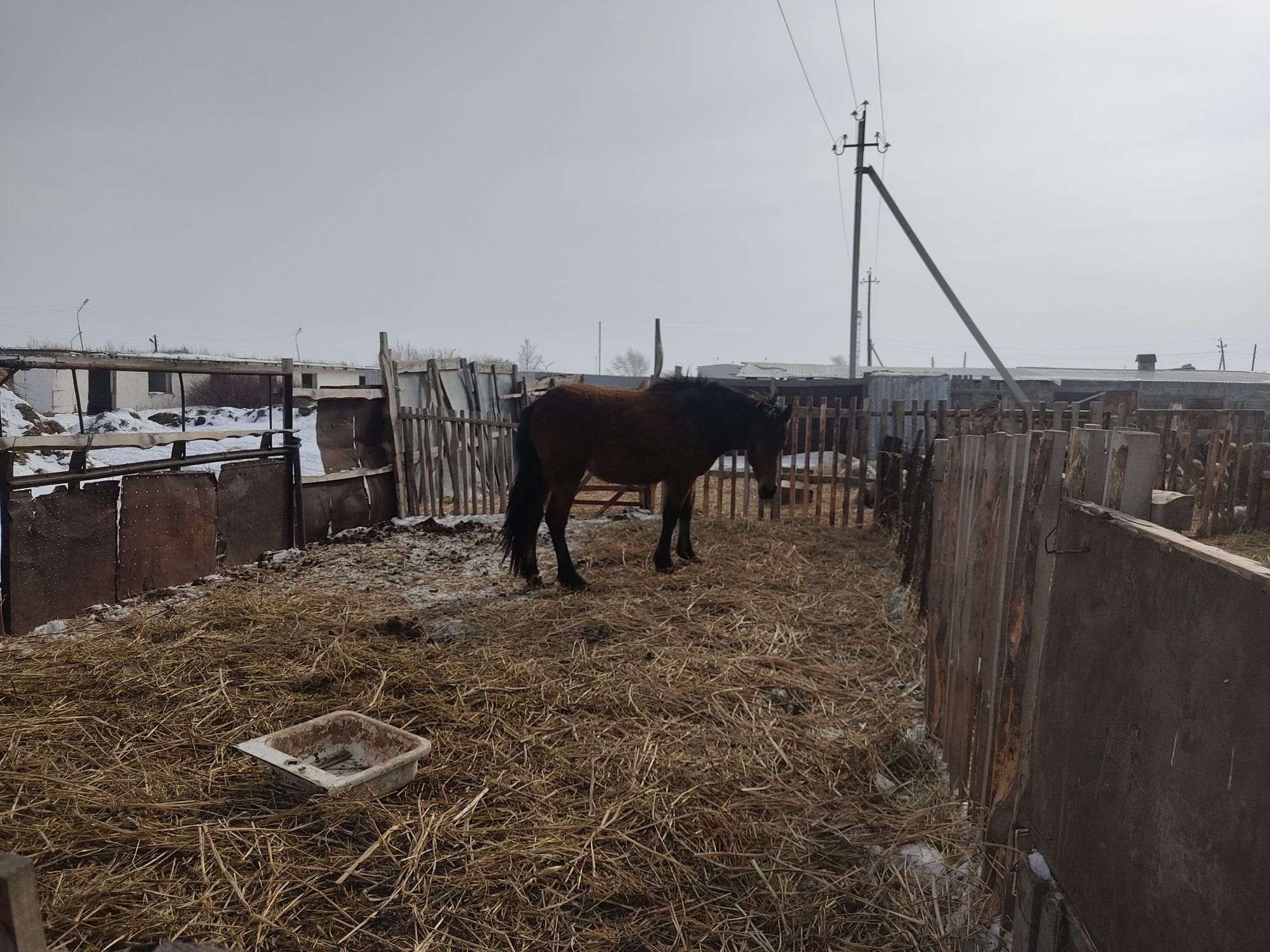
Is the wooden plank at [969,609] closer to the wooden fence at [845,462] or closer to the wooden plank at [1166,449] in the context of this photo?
the wooden fence at [845,462]

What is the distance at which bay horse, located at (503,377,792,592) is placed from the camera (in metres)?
6.66

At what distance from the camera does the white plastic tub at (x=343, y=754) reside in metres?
3.00

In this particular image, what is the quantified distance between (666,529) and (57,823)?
4.93 m

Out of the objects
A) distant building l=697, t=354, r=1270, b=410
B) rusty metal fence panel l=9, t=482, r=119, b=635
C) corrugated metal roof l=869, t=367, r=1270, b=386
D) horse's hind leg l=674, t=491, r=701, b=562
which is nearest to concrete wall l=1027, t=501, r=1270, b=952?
horse's hind leg l=674, t=491, r=701, b=562

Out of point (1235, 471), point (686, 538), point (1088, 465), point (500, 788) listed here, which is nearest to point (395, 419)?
point (686, 538)

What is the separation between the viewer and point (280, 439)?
8.17 metres

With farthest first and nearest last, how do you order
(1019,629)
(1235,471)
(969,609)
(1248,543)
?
(1235,471), (1248,543), (969,609), (1019,629)

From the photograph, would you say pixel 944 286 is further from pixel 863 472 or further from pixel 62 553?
pixel 62 553

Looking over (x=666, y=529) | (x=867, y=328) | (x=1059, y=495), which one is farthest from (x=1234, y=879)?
(x=867, y=328)

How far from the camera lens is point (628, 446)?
6.99m

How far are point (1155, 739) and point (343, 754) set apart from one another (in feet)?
10.2

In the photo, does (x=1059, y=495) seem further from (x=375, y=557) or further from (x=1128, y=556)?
(x=375, y=557)

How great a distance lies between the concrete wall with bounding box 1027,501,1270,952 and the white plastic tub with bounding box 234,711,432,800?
2315 mm

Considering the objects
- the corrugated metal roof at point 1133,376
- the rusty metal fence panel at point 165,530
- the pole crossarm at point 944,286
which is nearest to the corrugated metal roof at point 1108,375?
the corrugated metal roof at point 1133,376
